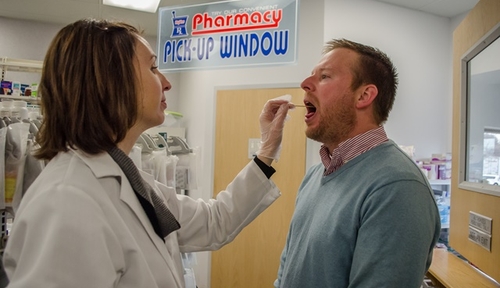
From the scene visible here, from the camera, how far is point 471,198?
1.63m

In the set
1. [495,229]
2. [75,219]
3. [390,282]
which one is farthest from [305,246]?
[495,229]

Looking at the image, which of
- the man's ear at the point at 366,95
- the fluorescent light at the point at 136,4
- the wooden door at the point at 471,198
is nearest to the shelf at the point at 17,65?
the fluorescent light at the point at 136,4

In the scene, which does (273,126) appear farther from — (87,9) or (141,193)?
(87,9)

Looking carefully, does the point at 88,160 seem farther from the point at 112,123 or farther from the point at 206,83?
the point at 206,83

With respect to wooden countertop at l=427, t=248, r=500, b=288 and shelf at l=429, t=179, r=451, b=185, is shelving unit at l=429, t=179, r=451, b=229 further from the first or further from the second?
wooden countertop at l=427, t=248, r=500, b=288

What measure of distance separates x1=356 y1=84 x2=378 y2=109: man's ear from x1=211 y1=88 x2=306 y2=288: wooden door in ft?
6.27

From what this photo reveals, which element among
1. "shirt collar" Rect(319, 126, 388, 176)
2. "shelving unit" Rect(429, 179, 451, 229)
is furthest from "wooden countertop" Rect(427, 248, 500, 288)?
"shelving unit" Rect(429, 179, 451, 229)

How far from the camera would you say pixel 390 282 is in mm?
843

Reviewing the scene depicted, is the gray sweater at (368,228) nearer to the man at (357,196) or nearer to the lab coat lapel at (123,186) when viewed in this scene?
the man at (357,196)

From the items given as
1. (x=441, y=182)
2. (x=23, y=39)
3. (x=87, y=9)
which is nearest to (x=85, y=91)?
(x=441, y=182)

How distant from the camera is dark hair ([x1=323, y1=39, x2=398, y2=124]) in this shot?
1.24 metres

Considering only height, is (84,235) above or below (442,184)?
above

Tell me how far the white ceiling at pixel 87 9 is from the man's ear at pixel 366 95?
2.59 metres

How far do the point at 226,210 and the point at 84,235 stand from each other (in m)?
0.77
